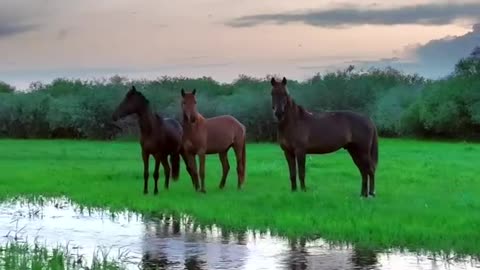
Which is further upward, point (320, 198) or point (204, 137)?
point (204, 137)

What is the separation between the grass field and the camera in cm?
1339

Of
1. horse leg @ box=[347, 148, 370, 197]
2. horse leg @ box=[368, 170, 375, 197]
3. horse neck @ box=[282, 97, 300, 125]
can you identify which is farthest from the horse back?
horse leg @ box=[368, 170, 375, 197]

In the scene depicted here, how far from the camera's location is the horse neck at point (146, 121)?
19453mm

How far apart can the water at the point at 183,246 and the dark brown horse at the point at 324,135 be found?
144 inches

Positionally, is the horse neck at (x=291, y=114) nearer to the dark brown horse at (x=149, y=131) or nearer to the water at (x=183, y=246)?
the dark brown horse at (x=149, y=131)

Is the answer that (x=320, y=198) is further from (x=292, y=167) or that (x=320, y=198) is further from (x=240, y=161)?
(x=240, y=161)

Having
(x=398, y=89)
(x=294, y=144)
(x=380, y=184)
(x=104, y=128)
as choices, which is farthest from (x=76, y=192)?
(x=398, y=89)

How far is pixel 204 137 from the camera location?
1967cm

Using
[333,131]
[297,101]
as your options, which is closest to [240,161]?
[333,131]

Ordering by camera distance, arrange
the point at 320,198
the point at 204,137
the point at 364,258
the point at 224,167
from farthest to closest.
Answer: the point at 224,167
the point at 204,137
the point at 320,198
the point at 364,258

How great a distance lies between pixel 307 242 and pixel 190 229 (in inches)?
98.0

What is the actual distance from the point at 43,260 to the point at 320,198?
7.80 meters

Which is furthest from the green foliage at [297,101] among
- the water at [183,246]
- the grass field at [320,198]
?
the water at [183,246]

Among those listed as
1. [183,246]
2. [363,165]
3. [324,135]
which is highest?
[324,135]
